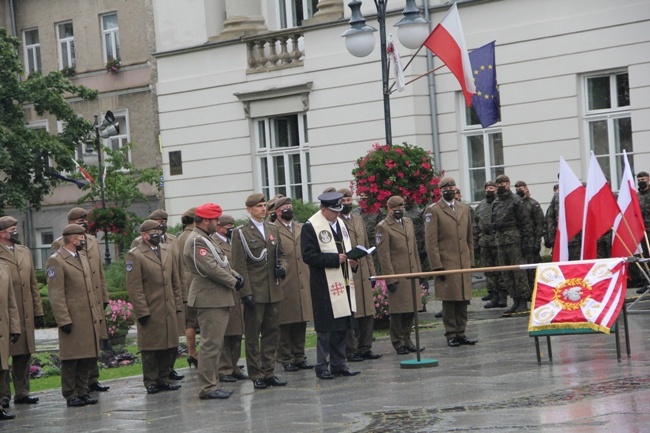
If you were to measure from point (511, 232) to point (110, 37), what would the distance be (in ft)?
76.7

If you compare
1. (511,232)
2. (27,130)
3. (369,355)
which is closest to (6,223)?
(369,355)

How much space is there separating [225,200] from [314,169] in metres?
2.96

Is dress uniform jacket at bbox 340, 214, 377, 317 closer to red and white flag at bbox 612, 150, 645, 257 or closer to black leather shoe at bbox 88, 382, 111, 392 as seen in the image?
red and white flag at bbox 612, 150, 645, 257

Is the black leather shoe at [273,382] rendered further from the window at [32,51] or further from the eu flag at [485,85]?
the window at [32,51]

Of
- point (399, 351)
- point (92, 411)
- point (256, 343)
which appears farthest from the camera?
point (399, 351)

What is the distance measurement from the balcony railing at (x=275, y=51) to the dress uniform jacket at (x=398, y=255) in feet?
44.8

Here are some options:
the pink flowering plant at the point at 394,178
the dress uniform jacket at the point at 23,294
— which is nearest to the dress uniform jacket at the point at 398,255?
the dress uniform jacket at the point at 23,294

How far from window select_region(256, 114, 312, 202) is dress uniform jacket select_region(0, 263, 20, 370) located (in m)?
16.9

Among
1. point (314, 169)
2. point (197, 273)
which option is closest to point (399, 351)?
point (197, 273)

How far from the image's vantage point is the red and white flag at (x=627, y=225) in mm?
15891

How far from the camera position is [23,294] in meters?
14.8

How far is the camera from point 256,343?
1459 centimetres

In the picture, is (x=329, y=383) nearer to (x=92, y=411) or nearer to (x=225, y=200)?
(x=92, y=411)

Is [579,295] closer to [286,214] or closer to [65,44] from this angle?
[286,214]
